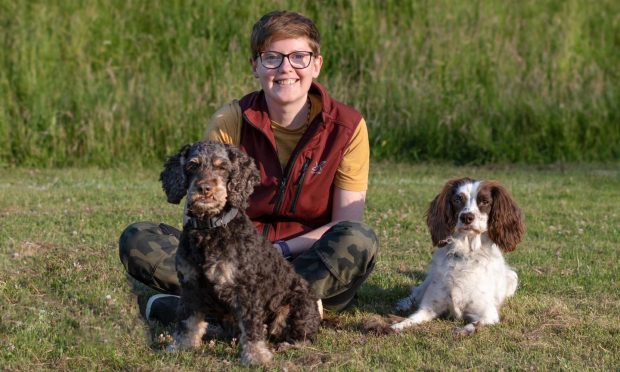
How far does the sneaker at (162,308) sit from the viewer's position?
5.65m

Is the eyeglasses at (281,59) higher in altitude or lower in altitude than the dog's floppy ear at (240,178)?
higher

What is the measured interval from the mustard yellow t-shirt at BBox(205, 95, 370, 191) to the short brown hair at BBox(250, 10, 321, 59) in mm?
416

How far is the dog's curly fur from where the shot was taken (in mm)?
4641

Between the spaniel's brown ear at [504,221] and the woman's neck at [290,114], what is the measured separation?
1276mm

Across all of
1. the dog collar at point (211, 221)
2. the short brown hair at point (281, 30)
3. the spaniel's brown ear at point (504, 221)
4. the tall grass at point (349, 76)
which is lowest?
the tall grass at point (349, 76)

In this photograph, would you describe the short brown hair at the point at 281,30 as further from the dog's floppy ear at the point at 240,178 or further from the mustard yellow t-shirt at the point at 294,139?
the dog's floppy ear at the point at 240,178

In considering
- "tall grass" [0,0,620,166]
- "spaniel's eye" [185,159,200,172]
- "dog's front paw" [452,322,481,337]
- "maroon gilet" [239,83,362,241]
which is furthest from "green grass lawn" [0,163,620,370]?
"tall grass" [0,0,620,166]

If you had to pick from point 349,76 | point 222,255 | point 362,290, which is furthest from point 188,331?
point 349,76

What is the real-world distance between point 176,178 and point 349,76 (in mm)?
9597

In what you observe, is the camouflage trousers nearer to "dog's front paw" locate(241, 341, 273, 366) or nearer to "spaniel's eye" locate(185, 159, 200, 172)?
"dog's front paw" locate(241, 341, 273, 366)

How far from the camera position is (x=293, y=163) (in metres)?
5.84

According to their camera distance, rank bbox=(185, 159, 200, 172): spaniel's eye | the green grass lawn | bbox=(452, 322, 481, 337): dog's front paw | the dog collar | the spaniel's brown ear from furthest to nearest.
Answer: the spaniel's brown ear → bbox=(452, 322, 481, 337): dog's front paw → the green grass lawn → the dog collar → bbox=(185, 159, 200, 172): spaniel's eye

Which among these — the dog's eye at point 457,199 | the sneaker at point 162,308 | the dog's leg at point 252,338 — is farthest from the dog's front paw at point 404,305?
the dog's leg at point 252,338

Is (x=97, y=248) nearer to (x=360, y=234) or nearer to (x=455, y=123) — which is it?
(x=360, y=234)
